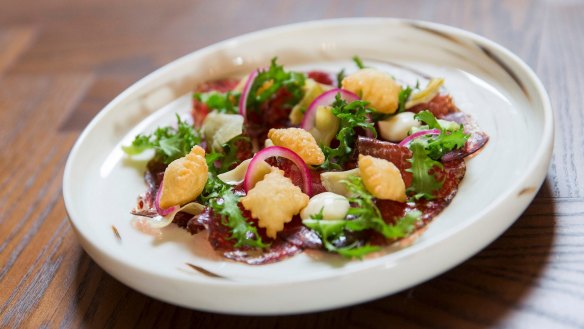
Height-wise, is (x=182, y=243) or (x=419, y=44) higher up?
(x=419, y=44)

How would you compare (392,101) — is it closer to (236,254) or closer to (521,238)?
(521,238)

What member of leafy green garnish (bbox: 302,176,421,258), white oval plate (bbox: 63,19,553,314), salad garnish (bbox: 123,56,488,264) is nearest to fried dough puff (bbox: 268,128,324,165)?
salad garnish (bbox: 123,56,488,264)

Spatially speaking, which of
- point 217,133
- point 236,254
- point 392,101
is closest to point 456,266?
point 236,254

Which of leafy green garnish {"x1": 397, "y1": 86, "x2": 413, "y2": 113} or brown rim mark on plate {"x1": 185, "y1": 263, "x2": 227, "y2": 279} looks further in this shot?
leafy green garnish {"x1": 397, "y1": 86, "x2": 413, "y2": 113}

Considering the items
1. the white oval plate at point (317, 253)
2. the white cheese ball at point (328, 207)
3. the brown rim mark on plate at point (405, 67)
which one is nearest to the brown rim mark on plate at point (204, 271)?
the white oval plate at point (317, 253)

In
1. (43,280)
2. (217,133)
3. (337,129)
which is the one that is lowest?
(43,280)

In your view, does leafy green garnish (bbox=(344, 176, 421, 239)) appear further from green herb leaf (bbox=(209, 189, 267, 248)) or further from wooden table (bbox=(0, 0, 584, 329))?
green herb leaf (bbox=(209, 189, 267, 248))

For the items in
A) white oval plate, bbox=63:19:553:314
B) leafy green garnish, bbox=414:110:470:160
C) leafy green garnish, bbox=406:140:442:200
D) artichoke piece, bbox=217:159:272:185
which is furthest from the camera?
artichoke piece, bbox=217:159:272:185
